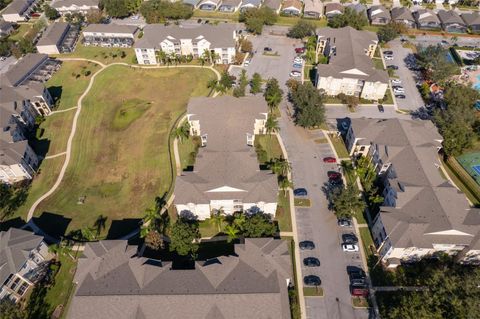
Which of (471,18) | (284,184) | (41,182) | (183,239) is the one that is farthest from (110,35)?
(471,18)

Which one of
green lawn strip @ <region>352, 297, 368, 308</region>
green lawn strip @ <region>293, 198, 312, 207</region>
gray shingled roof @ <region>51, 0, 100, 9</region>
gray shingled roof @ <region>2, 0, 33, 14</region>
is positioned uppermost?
gray shingled roof @ <region>51, 0, 100, 9</region>

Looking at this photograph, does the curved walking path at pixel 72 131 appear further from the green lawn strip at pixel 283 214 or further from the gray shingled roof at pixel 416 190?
the gray shingled roof at pixel 416 190

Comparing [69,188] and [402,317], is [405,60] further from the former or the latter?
[69,188]

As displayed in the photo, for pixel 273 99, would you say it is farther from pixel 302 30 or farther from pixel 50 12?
pixel 50 12

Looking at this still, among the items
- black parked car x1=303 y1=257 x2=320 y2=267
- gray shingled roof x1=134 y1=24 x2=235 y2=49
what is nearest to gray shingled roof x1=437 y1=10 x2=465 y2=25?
gray shingled roof x1=134 y1=24 x2=235 y2=49

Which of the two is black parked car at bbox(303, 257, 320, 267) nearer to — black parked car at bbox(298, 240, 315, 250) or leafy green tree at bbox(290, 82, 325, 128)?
black parked car at bbox(298, 240, 315, 250)

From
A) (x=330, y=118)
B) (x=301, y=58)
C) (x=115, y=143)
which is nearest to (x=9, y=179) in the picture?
(x=115, y=143)

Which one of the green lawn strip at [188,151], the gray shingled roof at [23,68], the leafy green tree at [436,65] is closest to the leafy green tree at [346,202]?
the green lawn strip at [188,151]

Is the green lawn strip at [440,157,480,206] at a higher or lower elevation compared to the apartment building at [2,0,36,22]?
lower
